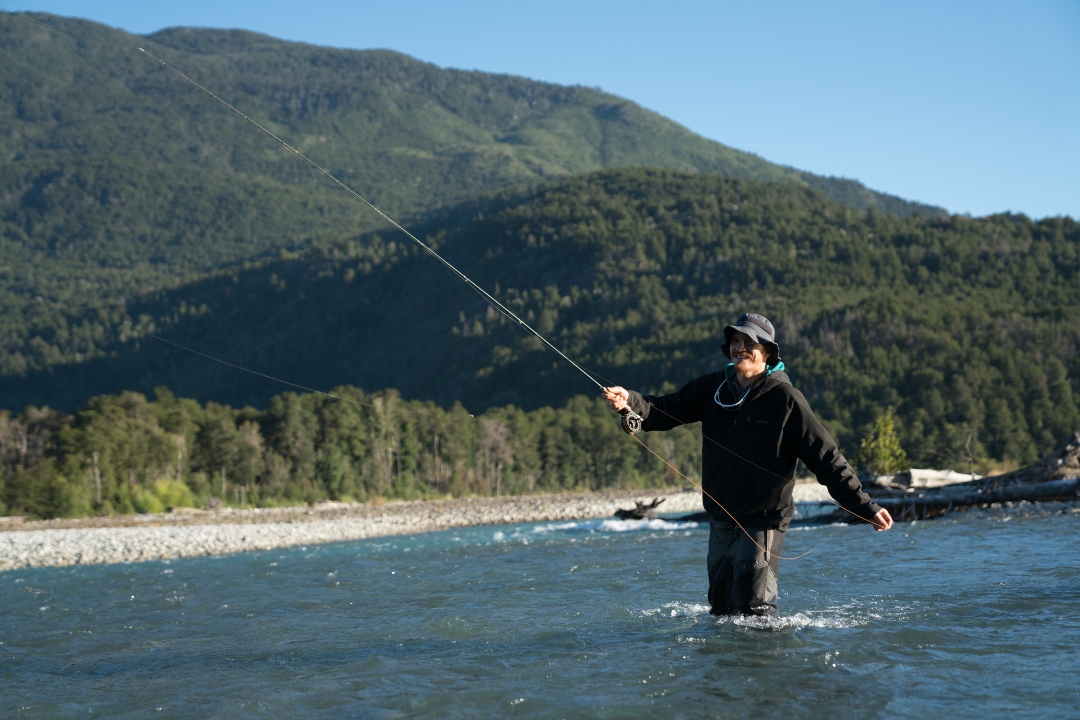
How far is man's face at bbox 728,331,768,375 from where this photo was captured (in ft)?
23.2

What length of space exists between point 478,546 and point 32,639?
15.3 m

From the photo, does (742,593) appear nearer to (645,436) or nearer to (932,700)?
(932,700)

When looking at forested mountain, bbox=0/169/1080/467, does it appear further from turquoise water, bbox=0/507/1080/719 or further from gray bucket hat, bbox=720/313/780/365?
gray bucket hat, bbox=720/313/780/365

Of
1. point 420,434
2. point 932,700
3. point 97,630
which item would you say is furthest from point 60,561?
point 420,434

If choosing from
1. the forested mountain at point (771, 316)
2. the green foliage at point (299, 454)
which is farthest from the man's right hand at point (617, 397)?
the forested mountain at point (771, 316)

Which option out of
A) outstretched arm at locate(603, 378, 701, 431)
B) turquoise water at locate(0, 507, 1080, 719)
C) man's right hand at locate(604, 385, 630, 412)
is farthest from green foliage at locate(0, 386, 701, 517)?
man's right hand at locate(604, 385, 630, 412)

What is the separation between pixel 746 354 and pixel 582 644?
2.91m

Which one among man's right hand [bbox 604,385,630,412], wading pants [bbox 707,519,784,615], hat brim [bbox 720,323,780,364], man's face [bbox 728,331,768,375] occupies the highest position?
hat brim [bbox 720,323,780,364]

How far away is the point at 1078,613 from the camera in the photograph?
8.51 m

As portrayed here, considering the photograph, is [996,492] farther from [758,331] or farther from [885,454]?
[885,454]

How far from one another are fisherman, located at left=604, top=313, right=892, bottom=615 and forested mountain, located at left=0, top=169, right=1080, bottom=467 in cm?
5385

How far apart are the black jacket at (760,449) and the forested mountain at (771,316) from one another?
53943 millimetres

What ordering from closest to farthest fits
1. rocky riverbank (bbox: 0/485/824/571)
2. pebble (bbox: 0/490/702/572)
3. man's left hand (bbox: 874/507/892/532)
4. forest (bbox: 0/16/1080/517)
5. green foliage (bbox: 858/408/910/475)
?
1. man's left hand (bbox: 874/507/892/532)
2. pebble (bbox: 0/490/702/572)
3. rocky riverbank (bbox: 0/485/824/571)
4. green foliage (bbox: 858/408/910/475)
5. forest (bbox: 0/16/1080/517)

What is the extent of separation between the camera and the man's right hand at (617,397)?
6902 mm
